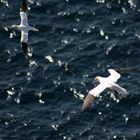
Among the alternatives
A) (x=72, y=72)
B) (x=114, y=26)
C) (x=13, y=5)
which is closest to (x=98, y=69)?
(x=72, y=72)

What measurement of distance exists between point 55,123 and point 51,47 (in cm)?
1784

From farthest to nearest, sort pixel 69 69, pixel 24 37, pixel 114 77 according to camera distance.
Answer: pixel 69 69, pixel 24 37, pixel 114 77

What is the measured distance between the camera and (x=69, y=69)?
102 meters

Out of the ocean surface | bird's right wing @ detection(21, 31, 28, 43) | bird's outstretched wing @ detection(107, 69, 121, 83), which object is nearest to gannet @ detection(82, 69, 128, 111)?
bird's outstretched wing @ detection(107, 69, 121, 83)

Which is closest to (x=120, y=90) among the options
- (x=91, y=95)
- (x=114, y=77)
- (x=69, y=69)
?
(x=91, y=95)

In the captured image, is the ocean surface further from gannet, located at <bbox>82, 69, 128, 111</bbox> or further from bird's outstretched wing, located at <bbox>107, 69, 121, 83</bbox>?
gannet, located at <bbox>82, 69, 128, 111</bbox>

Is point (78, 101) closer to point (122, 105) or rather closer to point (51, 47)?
point (122, 105)

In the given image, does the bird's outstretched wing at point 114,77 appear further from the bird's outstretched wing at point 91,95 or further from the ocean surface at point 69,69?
the ocean surface at point 69,69

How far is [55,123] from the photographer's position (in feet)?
305

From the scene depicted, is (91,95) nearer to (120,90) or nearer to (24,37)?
(120,90)

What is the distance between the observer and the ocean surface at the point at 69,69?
9256 centimetres

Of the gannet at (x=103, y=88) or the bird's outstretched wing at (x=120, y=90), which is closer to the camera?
the gannet at (x=103, y=88)

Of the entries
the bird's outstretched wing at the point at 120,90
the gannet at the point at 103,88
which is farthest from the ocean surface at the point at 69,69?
the bird's outstretched wing at the point at 120,90

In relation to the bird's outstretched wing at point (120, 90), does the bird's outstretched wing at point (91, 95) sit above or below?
below
